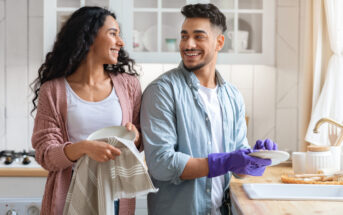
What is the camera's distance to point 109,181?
5.82ft

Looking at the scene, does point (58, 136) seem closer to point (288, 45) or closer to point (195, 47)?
point (195, 47)

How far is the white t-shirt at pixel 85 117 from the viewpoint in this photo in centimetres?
187

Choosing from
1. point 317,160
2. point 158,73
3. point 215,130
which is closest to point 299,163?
point 317,160

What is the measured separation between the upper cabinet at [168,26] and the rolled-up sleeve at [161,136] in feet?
4.04

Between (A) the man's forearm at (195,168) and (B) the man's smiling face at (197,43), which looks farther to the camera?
(B) the man's smiling face at (197,43)

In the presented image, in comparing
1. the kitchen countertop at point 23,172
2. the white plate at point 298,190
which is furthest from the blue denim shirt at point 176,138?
the kitchen countertop at point 23,172

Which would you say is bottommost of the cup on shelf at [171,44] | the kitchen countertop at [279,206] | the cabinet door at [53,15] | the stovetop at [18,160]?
the stovetop at [18,160]

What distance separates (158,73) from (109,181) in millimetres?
1795

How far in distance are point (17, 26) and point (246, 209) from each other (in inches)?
94.2

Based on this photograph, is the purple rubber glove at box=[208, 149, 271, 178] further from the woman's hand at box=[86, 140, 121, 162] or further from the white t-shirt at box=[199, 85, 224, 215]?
the woman's hand at box=[86, 140, 121, 162]

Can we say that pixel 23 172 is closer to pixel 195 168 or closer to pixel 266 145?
pixel 195 168

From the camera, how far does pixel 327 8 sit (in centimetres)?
279

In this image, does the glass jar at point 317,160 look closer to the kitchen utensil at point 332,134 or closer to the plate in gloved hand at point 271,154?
the kitchen utensil at point 332,134

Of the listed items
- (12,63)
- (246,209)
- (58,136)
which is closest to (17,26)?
(12,63)
